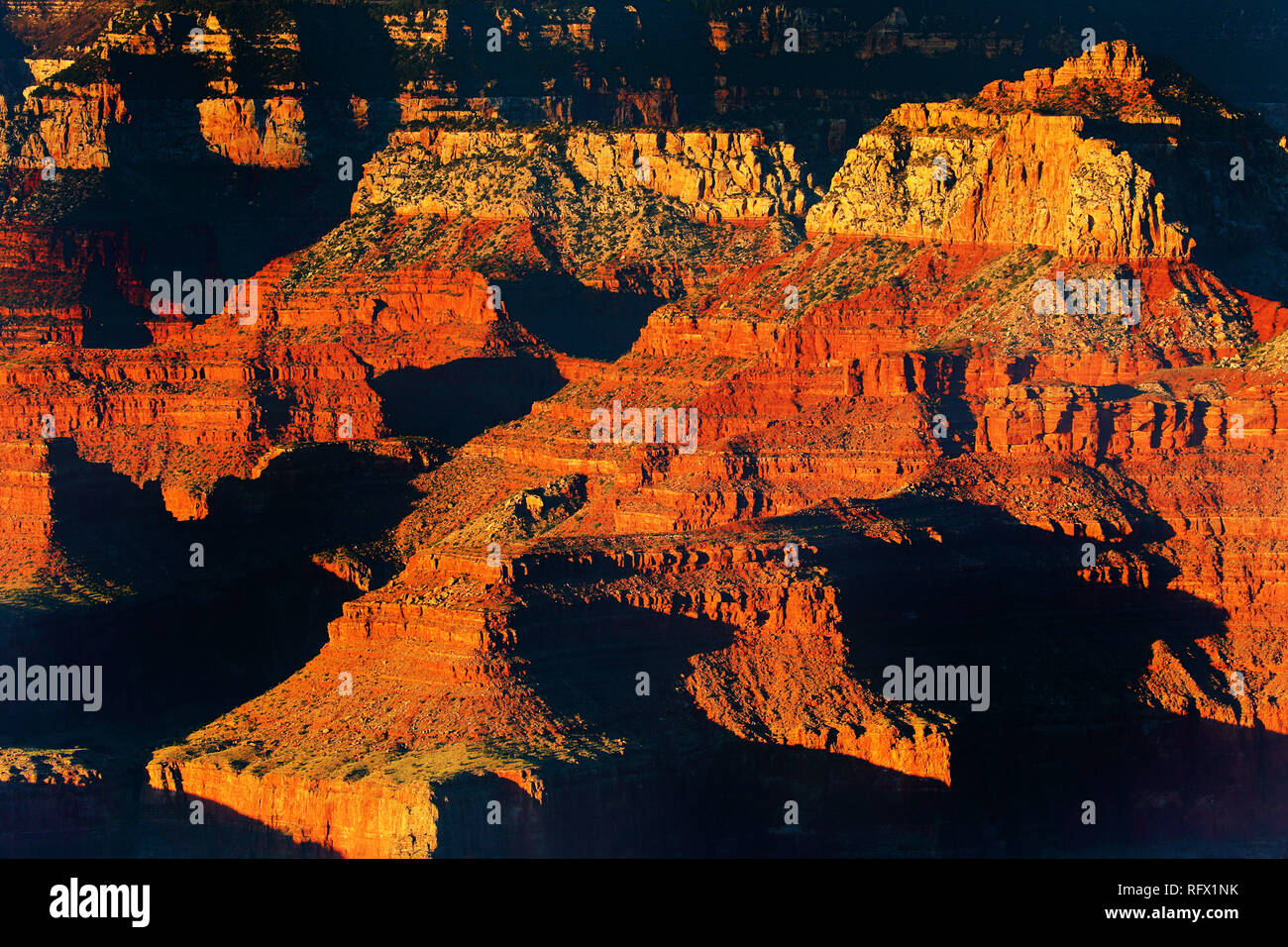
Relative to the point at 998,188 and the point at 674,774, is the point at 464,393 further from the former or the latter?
the point at 674,774

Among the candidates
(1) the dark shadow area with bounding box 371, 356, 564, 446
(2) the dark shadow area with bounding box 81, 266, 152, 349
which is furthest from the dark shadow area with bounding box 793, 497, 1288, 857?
(2) the dark shadow area with bounding box 81, 266, 152, 349

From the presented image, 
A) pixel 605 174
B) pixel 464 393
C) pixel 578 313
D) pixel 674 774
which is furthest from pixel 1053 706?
pixel 605 174

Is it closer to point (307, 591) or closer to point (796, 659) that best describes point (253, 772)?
point (796, 659)

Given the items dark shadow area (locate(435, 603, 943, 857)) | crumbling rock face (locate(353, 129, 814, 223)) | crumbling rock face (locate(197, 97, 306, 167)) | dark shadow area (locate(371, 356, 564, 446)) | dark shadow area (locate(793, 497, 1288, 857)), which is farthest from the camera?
crumbling rock face (locate(197, 97, 306, 167))

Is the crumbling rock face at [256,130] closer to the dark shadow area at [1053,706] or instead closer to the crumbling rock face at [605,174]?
the crumbling rock face at [605,174]

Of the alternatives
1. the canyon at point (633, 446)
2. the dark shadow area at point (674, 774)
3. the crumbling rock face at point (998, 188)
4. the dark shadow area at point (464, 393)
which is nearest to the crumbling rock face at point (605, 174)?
the canyon at point (633, 446)

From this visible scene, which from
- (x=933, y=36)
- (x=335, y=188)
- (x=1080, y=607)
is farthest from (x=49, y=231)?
(x=1080, y=607)

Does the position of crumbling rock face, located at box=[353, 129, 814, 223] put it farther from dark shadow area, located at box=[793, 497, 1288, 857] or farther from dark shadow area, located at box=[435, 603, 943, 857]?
dark shadow area, located at box=[435, 603, 943, 857]
